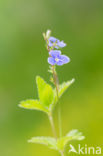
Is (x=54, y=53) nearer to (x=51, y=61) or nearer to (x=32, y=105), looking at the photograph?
(x=51, y=61)

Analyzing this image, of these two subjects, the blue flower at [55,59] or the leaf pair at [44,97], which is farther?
the leaf pair at [44,97]

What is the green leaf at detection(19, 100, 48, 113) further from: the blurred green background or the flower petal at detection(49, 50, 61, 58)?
the blurred green background

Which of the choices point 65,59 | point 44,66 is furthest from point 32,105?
point 44,66

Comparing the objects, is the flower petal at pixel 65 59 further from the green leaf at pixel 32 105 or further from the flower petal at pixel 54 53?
the green leaf at pixel 32 105

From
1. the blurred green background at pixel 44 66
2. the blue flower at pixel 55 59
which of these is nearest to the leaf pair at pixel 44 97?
the blue flower at pixel 55 59

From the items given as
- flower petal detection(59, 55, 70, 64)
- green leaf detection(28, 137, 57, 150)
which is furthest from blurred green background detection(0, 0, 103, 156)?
flower petal detection(59, 55, 70, 64)

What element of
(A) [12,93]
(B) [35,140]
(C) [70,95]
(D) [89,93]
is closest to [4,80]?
(A) [12,93]

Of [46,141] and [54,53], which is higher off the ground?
[54,53]
